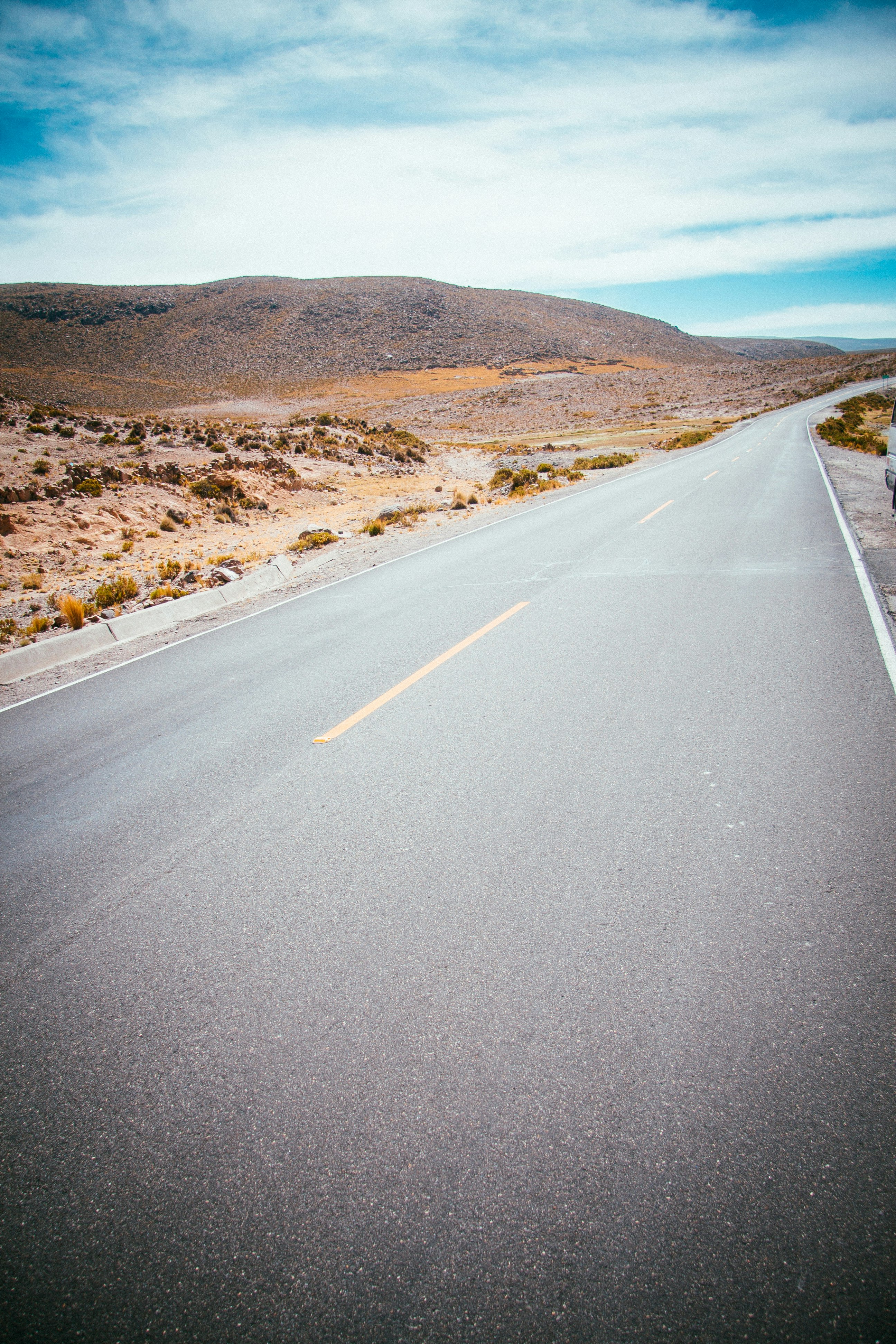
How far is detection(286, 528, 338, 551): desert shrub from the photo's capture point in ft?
50.0

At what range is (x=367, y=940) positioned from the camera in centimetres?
288

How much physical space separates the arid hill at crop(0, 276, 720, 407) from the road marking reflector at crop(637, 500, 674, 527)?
Answer: 69929 millimetres

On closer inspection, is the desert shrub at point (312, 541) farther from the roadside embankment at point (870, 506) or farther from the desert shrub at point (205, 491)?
the roadside embankment at point (870, 506)

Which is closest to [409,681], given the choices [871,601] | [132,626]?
[871,601]

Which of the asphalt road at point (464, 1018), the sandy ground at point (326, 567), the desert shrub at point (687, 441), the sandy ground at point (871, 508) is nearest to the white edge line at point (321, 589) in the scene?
the sandy ground at point (326, 567)

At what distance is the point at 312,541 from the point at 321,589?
17.0 feet

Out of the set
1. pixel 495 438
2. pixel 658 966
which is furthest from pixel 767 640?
pixel 495 438

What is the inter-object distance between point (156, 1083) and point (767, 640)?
19.8 feet

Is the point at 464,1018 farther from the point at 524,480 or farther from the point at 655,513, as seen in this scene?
the point at 524,480

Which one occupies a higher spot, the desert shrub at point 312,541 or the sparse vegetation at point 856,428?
the sparse vegetation at point 856,428

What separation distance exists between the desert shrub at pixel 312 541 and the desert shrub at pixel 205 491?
655 centimetres

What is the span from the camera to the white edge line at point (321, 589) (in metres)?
7.23

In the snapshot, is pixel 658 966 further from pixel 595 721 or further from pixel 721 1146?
pixel 595 721

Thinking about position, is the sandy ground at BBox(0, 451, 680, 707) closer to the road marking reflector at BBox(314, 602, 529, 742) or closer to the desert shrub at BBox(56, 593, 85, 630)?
the desert shrub at BBox(56, 593, 85, 630)
